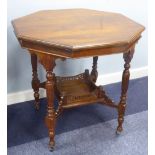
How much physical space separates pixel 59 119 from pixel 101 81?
0.55 meters

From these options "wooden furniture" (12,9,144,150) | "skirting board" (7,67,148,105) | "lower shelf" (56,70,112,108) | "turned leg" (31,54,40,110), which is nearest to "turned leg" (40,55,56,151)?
"wooden furniture" (12,9,144,150)

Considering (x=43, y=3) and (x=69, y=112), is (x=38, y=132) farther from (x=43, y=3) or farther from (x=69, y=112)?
(x=43, y=3)

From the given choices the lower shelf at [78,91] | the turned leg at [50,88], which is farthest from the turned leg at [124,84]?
the turned leg at [50,88]

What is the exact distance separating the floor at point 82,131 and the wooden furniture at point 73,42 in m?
0.09

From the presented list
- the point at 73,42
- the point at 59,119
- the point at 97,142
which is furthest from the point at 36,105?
the point at 73,42

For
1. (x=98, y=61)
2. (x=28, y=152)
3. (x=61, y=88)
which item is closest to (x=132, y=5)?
(x=98, y=61)

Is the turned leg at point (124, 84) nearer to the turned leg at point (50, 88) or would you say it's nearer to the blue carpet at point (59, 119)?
Answer: the blue carpet at point (59, 119)

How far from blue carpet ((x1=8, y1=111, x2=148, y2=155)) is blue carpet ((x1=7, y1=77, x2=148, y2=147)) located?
4 cm

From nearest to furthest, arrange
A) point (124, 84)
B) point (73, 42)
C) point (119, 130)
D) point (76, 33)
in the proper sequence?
point (73, 42), point (76, 33), point (124, 84), point (119, 130)

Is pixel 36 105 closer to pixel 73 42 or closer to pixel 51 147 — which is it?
pixel 51 147

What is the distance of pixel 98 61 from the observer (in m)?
2.01

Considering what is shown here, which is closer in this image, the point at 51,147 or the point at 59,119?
the point at 51,147

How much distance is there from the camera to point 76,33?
120 centimetres

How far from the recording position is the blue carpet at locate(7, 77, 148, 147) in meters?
1.54
